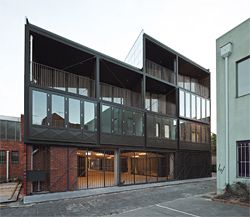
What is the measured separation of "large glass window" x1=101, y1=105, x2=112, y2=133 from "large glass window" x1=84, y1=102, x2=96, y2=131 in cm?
70

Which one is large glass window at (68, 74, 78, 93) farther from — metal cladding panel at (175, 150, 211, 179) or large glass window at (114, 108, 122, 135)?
metal cladding panel at (175, 150, 211, 179)

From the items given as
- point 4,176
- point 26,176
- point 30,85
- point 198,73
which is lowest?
point 4,176

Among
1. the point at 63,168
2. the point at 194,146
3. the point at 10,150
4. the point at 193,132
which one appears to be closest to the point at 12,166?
the point at 10,150

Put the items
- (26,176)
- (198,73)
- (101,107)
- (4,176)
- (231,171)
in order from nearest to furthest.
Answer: (231,171)
(26,176)
(101,107)
(4,176)
(198,73)

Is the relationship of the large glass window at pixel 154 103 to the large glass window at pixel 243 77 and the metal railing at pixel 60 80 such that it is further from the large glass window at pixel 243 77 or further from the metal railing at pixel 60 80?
the large glass window at pixel 243 77

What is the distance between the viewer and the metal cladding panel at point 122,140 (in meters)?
17.3

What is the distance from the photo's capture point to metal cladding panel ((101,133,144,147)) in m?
17.3

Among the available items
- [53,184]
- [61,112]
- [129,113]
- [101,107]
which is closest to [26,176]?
[53,184]

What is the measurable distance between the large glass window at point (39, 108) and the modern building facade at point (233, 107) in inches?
361

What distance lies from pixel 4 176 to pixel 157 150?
1396 cm

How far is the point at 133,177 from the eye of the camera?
20.2m

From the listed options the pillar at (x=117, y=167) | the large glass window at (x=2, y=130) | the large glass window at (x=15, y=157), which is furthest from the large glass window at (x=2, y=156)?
the pillar at (x=117, y=167)

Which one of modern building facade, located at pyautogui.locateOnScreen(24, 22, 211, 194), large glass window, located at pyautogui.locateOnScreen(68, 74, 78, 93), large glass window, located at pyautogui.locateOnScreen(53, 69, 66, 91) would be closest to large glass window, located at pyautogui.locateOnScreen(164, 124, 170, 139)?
modern building facade, located at pyautogui.locateOnScreen(24, 22, 211, 194)

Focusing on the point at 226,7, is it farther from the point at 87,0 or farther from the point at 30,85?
the point at 30,85
